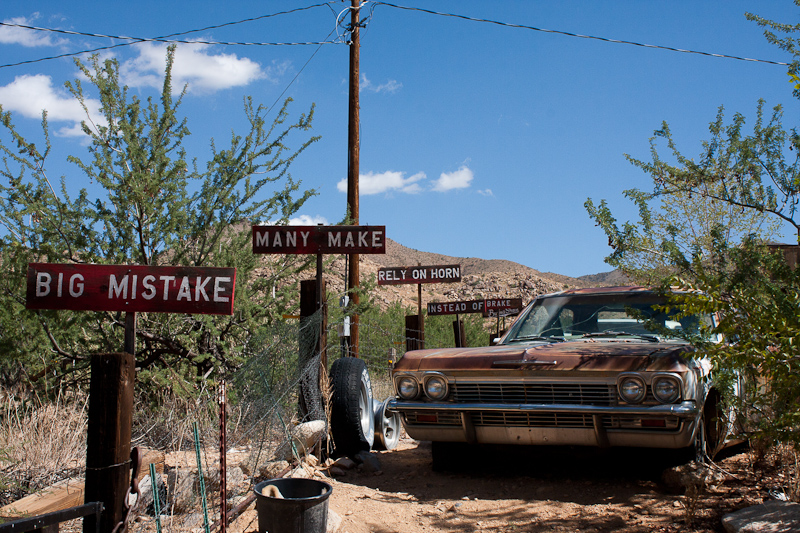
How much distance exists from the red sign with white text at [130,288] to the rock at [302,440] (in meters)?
2.21

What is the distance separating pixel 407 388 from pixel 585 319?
1.86 meters

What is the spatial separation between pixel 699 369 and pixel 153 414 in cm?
502

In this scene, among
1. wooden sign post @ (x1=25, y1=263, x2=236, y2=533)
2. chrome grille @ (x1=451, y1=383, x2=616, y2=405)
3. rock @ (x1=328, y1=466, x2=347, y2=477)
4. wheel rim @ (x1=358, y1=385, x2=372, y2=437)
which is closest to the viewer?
wooden sign post @ (x1=25, y1=263, x2=236, y2=533)

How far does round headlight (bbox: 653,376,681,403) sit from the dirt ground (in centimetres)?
64

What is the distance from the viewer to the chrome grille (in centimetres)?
472

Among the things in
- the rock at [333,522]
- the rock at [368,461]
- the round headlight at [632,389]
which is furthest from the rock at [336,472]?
the round headlight at [632,389]

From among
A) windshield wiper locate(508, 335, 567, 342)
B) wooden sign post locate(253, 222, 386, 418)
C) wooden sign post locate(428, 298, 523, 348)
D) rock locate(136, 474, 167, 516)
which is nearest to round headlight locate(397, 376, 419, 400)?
windshield wiper locate(508, 335, 567, 342)

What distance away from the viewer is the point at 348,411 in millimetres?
6125

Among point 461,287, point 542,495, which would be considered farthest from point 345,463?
point 461,287

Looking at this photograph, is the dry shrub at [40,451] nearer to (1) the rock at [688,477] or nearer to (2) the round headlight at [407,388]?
(2) the round headlight at [407,388]

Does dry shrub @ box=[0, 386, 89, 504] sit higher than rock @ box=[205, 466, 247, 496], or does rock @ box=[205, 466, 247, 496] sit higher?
dry shrub @ box=[0, 386, 89, 504]

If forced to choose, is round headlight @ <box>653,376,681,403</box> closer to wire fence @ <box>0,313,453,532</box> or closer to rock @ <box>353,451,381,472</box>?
rock @ <box>353,451,381,472</box>

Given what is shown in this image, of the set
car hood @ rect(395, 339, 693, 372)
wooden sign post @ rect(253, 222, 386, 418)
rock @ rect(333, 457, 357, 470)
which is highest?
wooden sign post @ rect(253, 222, 386, 418)

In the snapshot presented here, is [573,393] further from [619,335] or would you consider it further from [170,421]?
[170,421]
